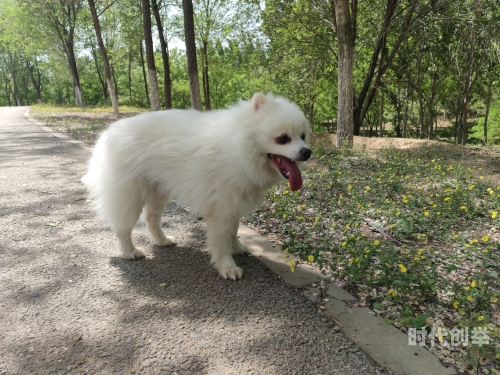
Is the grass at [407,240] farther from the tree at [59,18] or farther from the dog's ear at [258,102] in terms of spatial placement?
the tree at [59,18]

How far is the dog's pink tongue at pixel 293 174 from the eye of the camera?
3.06 meters

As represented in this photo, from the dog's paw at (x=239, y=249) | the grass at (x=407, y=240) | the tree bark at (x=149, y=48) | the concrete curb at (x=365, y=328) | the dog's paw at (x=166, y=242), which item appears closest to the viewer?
the concrete curb at (x=365, y=328)

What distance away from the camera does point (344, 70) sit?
9.06 metres

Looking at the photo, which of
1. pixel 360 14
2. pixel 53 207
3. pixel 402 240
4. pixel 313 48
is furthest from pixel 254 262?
pixel 360 14

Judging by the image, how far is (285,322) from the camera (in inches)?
104

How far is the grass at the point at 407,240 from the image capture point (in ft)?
8.26

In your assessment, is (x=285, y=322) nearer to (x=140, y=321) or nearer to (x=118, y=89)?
(x=140, y=321)

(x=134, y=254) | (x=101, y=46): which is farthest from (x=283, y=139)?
(x=101, y=46)

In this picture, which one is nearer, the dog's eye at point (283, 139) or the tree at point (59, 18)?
the dog's eye at point (283, 139)

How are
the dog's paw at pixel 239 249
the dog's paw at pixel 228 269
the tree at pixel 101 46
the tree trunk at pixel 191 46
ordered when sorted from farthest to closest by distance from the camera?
the tree at pixel 101 46
the tree trunk at pixel 191 46
the dog's paw at pixel 239 249
the dog's paw at pixel 228 269

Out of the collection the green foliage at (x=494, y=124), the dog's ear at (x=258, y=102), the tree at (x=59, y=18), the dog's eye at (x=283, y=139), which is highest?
the tree at (x=59, y=18)

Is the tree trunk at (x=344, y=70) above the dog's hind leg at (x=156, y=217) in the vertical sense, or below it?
above

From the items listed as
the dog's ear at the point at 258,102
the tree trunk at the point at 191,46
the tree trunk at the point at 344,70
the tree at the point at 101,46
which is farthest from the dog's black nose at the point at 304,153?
the tree at the point at 101,46

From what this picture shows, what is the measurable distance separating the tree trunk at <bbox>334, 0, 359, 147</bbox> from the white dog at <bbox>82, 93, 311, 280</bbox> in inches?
252
